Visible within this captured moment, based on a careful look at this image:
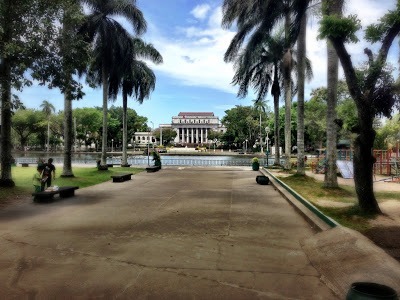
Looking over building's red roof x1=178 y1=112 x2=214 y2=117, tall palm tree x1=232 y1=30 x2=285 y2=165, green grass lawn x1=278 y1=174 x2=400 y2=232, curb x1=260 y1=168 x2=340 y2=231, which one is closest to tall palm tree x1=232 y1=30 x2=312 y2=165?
tall palm tree x1=232 y1=30 x2=285 y2=165

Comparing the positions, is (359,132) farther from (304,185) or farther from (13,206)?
(13,206)

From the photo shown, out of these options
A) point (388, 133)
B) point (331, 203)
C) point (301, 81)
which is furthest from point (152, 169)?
point (388, 133)

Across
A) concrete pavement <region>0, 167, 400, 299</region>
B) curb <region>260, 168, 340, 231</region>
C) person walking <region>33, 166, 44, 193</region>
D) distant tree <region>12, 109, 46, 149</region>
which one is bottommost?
concrete pavement <region>0, 167, 400, 299</region>

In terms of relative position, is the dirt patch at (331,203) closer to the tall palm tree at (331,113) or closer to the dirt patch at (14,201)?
the tall palm tree at (331,113)

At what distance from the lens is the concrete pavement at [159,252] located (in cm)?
501

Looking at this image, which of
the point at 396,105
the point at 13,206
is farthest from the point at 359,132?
the point at 13,206

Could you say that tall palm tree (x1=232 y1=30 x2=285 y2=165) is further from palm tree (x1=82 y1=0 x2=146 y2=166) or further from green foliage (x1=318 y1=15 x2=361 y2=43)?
green foliage (x1=318 y1=15 x2=361 y2=43)

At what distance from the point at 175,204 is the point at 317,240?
18.2ft

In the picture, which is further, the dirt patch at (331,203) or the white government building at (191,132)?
the white government building at (191,132)

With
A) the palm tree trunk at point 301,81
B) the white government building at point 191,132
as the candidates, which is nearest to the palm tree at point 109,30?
the palm tree trunk at point 301,81

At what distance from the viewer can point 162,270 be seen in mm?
5738

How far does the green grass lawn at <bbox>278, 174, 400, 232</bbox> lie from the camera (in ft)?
28.9

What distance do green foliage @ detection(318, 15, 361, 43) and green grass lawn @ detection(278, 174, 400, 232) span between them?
4251 mm

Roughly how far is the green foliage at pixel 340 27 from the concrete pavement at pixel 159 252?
4.57 metres
